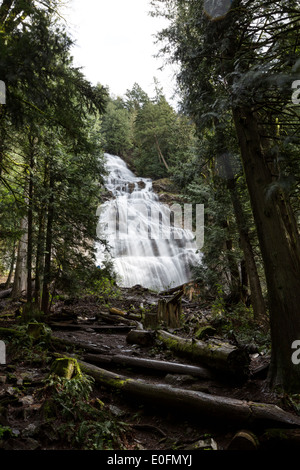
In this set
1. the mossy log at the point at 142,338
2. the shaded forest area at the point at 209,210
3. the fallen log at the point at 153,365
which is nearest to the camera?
the shaded forest area at the point at 209,210

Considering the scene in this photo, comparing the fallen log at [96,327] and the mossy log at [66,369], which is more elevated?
the mossy log at [66,369]

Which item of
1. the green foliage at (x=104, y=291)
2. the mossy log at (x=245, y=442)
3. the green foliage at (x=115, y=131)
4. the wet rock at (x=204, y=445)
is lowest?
the wet rock at (x=204, y=445)

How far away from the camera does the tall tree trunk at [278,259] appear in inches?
141

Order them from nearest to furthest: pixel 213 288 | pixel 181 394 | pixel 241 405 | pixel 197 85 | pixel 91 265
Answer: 1. pixel 241 405
2. pixel 181 394
3. pixel 197 85
4. pixel 91 265
5. pixel 213 288

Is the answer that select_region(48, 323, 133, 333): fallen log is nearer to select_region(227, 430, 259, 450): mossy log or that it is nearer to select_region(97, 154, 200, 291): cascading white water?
select_region(227, 430, 259, 450): mossy log

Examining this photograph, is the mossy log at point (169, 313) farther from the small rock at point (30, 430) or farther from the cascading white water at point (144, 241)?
the cascading white water at point (144, 241)

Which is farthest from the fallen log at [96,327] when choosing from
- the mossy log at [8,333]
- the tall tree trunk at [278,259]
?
the tall tree trunk at [278,259]

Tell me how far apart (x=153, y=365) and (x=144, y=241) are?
17.7 metres

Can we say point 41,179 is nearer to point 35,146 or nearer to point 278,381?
point 35,146

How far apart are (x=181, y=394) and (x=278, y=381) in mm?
1235

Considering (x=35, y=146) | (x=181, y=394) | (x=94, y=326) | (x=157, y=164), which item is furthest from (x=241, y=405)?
(x=157, y=164)

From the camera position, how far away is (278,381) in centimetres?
356

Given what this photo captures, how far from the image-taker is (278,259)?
378 cm

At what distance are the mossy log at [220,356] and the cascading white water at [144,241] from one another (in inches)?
421
